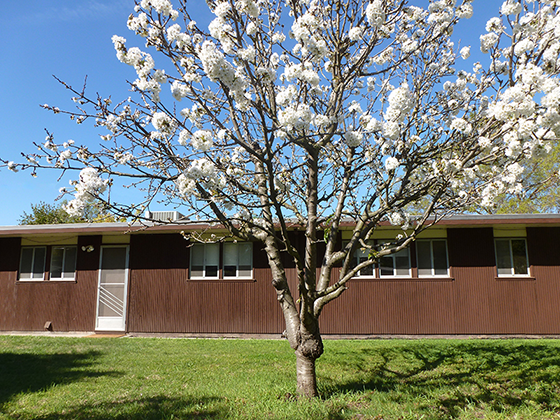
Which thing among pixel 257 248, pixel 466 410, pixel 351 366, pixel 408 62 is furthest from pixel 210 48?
pixel 257 248

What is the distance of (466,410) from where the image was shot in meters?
4.91

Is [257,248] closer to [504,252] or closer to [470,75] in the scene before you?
[504,252]

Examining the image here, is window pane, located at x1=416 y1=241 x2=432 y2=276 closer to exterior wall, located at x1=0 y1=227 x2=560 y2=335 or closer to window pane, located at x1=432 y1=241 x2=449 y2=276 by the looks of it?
window pane, located at x1=432 y1=241 x2=449 y2=276

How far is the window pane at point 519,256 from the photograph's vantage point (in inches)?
462

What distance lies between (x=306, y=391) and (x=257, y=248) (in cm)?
741

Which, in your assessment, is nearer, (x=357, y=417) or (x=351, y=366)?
(x=357, y=417)

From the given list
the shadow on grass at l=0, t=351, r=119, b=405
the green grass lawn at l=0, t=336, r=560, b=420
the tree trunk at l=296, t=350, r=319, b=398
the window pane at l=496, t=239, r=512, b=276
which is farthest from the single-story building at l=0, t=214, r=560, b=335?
the tree trunk at l=296, t=350, r=319, b=398

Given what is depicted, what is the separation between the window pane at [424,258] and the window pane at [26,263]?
11.9m

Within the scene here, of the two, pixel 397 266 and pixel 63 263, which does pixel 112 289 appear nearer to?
pixel 63 263

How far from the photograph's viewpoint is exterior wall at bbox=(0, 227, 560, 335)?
37.8ft

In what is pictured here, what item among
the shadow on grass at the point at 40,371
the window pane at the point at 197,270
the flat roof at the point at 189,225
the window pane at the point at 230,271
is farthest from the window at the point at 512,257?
the shadow on grass at the point at 40,371

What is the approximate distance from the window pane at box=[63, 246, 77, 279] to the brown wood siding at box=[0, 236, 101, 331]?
0.28m

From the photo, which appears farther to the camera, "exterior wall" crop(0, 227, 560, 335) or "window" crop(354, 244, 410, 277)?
"window" crop(354, 244, 410, 277)

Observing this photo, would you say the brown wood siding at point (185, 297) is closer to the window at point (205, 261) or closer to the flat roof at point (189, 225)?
the window at point (205, 261)
